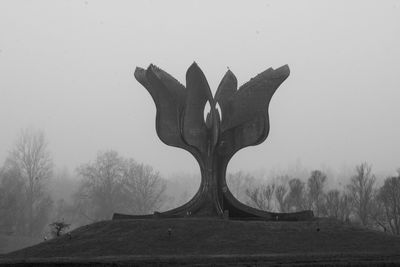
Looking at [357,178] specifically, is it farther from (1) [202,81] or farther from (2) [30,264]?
(2) [30,264]

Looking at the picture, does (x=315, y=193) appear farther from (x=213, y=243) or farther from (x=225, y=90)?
(x=213, y=243)

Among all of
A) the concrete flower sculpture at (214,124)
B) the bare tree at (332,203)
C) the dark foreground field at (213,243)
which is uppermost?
the concrete flower sculpture at (214,124)

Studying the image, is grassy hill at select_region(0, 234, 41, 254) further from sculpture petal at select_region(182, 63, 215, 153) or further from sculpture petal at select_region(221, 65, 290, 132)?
sculpture petal at select_region(221, 65, 290, 132)

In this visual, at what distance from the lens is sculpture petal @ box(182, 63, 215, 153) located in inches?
1261

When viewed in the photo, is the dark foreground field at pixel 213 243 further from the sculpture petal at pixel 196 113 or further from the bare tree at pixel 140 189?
the bare tree at pixel 140 189

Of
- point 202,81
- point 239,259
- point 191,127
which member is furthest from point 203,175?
point 239,259

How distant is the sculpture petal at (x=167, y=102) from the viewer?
109ft

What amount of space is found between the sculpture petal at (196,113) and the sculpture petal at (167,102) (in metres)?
0.70

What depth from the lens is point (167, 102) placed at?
3369 cm

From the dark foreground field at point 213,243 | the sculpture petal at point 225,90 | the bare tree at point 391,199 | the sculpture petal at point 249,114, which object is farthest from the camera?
the bare tree at point 391,199

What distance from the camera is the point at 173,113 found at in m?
33.6

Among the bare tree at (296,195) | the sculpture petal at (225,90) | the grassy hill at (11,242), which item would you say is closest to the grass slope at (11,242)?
the grassy hill at (11,242)

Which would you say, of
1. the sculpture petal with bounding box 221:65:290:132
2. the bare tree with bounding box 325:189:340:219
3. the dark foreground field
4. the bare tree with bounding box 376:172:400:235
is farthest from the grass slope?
the bare tree with bounding box 376:172:400:235

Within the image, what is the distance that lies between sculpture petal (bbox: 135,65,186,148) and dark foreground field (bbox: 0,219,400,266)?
5.75 metres
